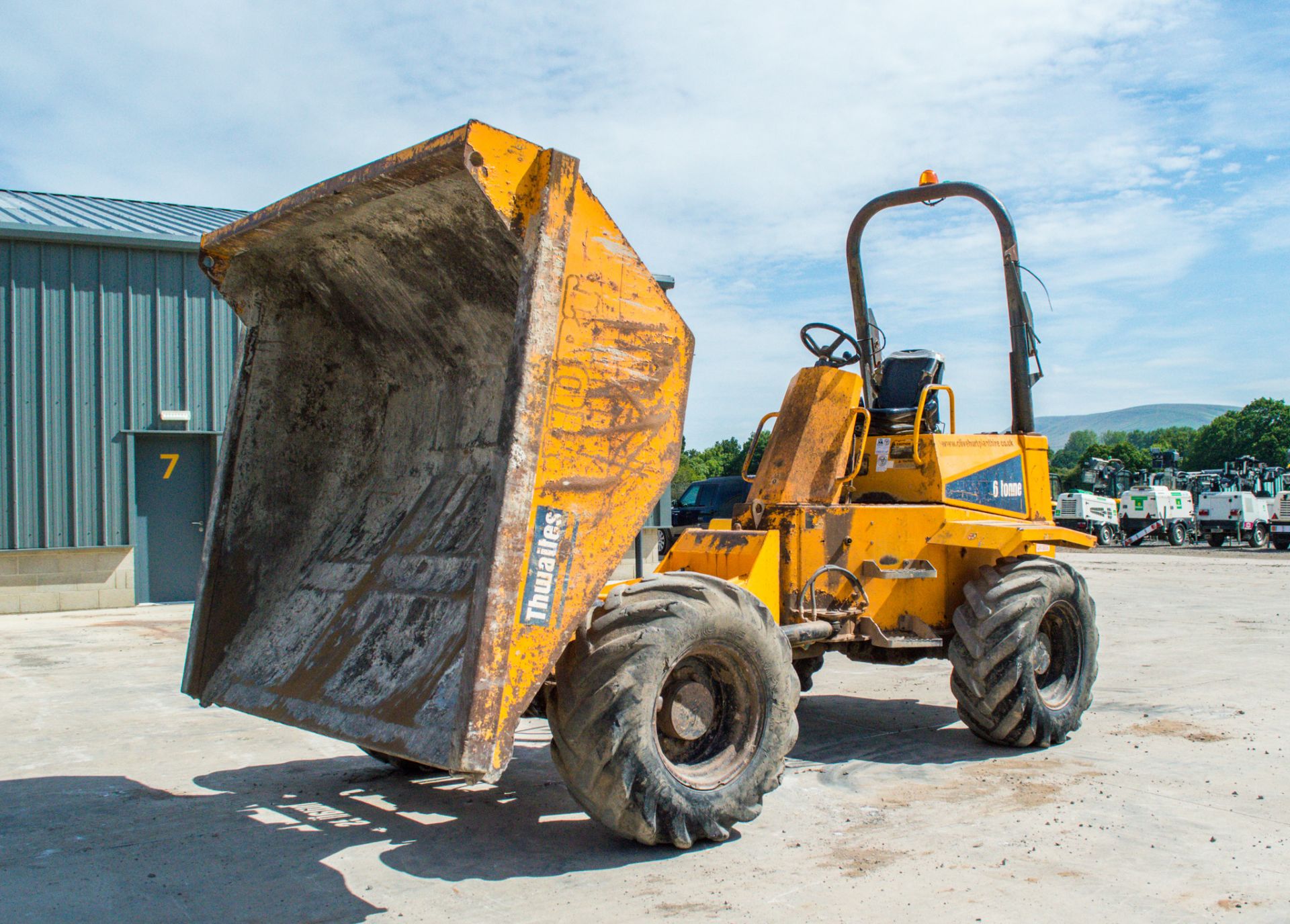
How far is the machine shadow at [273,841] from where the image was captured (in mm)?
3881

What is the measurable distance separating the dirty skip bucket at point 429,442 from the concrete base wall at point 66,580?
9995 mm

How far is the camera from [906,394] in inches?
280

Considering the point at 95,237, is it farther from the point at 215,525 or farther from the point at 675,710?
the point at 675,710

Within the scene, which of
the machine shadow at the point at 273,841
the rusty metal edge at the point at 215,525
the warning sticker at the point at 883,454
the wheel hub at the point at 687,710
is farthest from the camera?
the warning sticker at the point at 883,454

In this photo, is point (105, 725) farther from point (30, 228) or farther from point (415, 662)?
point (30, 228)

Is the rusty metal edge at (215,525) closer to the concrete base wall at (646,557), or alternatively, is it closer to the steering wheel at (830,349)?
the steering wheel at (830,349)

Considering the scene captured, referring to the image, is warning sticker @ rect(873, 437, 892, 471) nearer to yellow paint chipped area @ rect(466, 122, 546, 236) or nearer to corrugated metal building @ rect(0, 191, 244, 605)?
yellow paint chipped area @ rect(466, 122, 546, 236)

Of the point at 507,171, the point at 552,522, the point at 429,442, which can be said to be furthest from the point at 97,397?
the point at 552,522

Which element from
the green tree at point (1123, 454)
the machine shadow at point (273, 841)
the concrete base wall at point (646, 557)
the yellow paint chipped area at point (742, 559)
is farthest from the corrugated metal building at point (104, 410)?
the green tree at point (1123, 454)

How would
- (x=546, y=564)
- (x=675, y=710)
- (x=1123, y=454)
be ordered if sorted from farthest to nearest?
1. (x=1123, y=454)
2. (x=675, y=710)
3. (x=546, y=564)

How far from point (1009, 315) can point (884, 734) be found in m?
2.95

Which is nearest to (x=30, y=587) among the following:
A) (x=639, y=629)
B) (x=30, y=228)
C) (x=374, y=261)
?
(x=30, y=228)

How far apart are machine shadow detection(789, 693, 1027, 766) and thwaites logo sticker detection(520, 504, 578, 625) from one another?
289 centimetres

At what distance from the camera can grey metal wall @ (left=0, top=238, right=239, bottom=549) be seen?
13492mm
